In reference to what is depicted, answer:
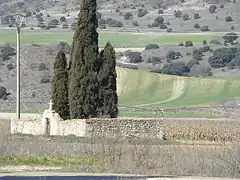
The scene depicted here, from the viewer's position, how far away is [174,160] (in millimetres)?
37531

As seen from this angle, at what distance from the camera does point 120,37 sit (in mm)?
146250

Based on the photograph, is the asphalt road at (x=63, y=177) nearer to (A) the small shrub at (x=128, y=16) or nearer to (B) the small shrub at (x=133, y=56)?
(B) the small shrub at (x=133, y=56)

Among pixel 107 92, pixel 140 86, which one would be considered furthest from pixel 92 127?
pixel 140 86

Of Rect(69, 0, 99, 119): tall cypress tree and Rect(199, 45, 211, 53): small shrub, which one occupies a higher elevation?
Rect(69, 0, 99, 119): tall cypress tree

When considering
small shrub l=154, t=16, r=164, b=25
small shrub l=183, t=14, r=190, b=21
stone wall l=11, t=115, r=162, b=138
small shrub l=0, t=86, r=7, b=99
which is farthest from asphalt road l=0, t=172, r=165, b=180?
small shrub l=154, t=16, r=164, b=25

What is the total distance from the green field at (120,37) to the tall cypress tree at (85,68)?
7537 centimetres

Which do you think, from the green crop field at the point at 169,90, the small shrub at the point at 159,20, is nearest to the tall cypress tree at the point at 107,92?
the green crop field at the point at 169,90

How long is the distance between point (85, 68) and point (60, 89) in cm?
243

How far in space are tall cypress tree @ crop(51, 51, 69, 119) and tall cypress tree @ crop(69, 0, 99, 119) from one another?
1688 mm

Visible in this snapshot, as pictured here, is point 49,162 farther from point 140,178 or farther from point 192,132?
point 192,132

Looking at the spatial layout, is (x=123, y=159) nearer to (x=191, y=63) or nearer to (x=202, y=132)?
(x=202, y=132)

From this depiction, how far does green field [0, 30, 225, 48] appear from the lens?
134500 mm

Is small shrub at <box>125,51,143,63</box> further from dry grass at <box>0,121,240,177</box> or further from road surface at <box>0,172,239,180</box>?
road surface at <box>0,172,239,180</box>

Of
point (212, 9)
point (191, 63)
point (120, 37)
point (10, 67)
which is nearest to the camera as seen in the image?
point (10, 67)
